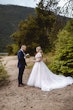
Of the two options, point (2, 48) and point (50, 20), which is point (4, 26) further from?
point (50, 20)

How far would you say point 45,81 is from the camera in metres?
14.6

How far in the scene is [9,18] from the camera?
10881 cm

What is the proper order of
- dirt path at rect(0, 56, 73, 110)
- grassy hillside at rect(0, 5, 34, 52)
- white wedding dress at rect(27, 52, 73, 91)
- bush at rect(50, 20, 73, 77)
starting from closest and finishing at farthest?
dirt path at rect(0, 56, 73, 110)
white wedding dress at rect(27, 52, 73, 91)
bush at rect(50, 20, 73, 77)
grassy hillside at rect(0, 5, 34, 52)

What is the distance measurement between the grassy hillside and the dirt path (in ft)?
220

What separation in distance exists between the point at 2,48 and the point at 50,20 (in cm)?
4602

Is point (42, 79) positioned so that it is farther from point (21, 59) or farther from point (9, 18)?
point (9, 18)

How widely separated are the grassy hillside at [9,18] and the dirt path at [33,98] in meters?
67.1

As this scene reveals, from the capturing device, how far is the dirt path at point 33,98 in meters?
11.6

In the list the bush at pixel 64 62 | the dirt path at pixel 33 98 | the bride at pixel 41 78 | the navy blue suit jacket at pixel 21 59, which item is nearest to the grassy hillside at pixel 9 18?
the bush at pixel 64 62

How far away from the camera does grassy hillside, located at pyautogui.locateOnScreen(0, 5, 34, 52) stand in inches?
3490

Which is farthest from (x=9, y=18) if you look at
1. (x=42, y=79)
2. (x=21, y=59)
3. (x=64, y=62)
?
(x=42, y=79)

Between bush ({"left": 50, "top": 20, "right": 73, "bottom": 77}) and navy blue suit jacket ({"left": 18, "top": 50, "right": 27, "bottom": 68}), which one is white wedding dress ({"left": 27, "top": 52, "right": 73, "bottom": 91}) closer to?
navy blue suit jacket ({"left": 18, "top": 50, "right": 27, "bottom": 68})

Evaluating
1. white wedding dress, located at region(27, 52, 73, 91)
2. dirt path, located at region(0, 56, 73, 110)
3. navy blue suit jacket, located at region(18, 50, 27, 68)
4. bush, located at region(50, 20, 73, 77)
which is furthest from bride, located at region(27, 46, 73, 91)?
bush, located at region(50, 20, 73, 77)

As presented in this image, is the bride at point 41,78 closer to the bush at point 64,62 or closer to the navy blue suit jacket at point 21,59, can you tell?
the navy blue suit jacket at point 21,59
